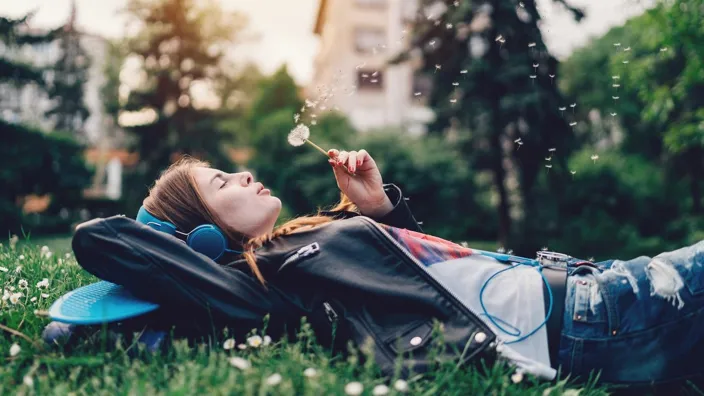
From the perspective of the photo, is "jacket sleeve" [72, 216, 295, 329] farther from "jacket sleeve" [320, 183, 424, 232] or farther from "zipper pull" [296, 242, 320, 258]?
"jacket sleeve" [320, 183, 424, 232]

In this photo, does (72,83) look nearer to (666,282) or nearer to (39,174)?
(39,174)

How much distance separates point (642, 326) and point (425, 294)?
0.71 meters

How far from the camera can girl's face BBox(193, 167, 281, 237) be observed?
2.46 m

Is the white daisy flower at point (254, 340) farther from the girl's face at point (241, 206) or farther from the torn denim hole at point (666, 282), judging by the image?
the torn denim hole at point (666, 282)

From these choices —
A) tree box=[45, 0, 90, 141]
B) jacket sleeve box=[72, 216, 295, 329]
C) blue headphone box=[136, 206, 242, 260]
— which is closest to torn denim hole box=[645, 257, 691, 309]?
jacket sleeve box=[72, 216, 295, 329]

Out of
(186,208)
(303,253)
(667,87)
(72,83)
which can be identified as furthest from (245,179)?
(72,83)

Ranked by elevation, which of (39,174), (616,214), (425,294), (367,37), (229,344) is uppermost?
(367,37)

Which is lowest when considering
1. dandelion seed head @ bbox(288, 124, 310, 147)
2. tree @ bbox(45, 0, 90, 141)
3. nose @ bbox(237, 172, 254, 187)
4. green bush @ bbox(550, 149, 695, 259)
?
green bush @ bbox(550, 149, 695, 259)

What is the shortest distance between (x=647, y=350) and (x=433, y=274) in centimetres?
73

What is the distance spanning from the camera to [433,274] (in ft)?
7.17

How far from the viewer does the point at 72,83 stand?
33.0 meters

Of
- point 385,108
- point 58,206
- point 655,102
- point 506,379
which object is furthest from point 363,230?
point 385,108

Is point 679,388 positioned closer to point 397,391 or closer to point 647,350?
point 647,350

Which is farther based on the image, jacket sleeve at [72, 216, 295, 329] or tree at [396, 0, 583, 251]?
tree at [396, 0, 583, 251]
